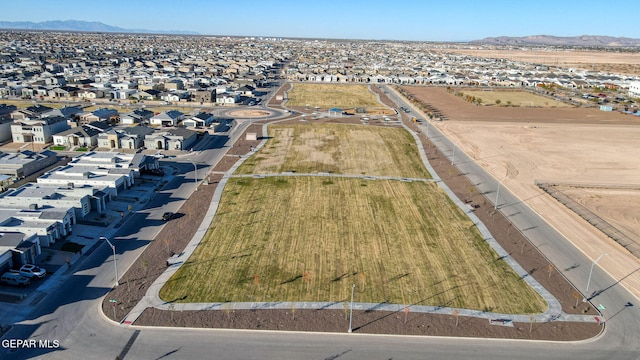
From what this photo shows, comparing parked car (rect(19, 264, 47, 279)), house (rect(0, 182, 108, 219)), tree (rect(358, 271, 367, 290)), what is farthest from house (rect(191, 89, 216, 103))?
tree (rect(358, 271, 367, 290))

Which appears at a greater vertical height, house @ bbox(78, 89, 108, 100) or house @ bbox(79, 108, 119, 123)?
house @ bbox(78, 89, 108, 100)

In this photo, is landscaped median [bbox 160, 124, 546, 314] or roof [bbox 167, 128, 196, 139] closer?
landscaped median [bbox 160, 124, 546, 314]

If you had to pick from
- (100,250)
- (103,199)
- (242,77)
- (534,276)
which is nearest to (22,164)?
(103,199)

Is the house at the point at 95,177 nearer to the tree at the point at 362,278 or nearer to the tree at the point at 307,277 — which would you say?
the tree at the point at 307,277

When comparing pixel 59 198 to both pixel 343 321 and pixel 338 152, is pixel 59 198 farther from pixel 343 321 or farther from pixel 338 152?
pixel 338 152

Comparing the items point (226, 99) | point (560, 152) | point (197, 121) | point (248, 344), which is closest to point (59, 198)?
point (248, 344)

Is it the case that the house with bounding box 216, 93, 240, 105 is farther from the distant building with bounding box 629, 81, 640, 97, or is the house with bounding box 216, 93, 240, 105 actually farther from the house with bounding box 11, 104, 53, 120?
the distant building with bounding box 629, 81, 640, 97

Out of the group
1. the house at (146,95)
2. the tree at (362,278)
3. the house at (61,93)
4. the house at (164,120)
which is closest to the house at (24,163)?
the house at (164,120)
